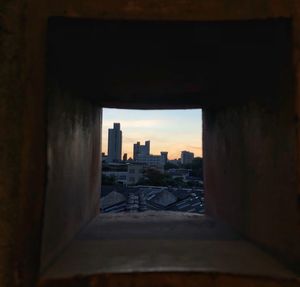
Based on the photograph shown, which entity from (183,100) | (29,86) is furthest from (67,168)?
(183,100)

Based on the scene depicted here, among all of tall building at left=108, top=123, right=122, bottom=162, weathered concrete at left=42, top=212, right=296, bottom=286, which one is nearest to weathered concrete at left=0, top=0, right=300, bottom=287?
weathered concrete at left=42, top=212, right=296, bottom=286

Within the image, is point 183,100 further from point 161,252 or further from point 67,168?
point 161,252

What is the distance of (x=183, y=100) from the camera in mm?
3861

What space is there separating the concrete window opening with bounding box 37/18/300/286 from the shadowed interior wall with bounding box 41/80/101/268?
0.01 metres

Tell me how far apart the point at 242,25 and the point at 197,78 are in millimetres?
939

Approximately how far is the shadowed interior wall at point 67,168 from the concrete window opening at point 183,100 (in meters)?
0.01

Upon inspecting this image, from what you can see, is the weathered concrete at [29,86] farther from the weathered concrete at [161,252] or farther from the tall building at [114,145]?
Result: the tall building at [114,145]

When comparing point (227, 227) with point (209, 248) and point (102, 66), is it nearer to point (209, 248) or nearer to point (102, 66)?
point (209, 248)

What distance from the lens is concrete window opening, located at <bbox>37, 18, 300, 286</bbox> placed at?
2.16 meters

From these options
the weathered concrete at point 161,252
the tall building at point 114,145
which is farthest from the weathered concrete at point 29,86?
the tall building at point 114,145

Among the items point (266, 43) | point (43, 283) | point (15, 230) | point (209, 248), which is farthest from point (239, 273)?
point (266, 43)

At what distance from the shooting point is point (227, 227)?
3.58m

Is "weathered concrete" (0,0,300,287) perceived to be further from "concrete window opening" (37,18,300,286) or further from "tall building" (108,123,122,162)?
"tall building" (108,123,122,162)

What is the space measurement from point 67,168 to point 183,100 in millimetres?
1647
